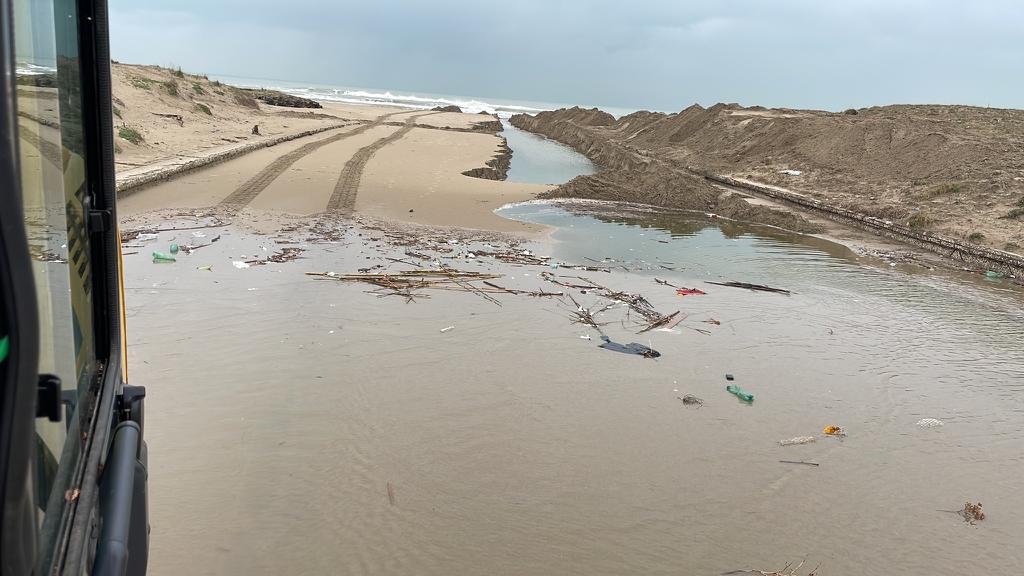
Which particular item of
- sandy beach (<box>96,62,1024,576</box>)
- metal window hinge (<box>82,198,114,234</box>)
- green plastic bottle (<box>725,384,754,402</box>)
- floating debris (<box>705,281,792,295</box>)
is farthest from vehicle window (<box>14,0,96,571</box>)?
floating debris (<box>705,281,792,295</box>)

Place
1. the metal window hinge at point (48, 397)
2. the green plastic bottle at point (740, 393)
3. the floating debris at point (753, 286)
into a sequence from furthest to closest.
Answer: the floating debris at point (753, 286) → the green plastic bottle at point (740, 393) → the metal window hinge at point (48, 397)

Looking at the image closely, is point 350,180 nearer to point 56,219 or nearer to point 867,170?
point 56,219

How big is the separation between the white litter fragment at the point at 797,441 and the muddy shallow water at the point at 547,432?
0.05m

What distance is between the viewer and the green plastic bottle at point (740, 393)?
18.8ft

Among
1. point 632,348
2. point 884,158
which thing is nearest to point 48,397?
point 632,348

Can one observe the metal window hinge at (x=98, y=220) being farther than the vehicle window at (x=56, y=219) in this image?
Yes

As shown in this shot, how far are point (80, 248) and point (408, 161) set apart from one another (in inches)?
713

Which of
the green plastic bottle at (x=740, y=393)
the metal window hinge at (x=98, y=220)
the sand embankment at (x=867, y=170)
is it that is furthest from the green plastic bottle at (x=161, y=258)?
the sand embankment at (x=867, y=170)

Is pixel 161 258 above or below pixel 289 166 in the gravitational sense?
below

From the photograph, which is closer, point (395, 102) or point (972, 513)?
point (972, 513)

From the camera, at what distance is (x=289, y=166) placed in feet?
55.4

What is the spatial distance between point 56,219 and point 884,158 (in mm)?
23593

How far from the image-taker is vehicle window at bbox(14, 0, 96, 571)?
158 cm

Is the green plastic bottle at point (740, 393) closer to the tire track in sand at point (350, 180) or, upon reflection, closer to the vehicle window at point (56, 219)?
the vehicle window at point (56, 219)
